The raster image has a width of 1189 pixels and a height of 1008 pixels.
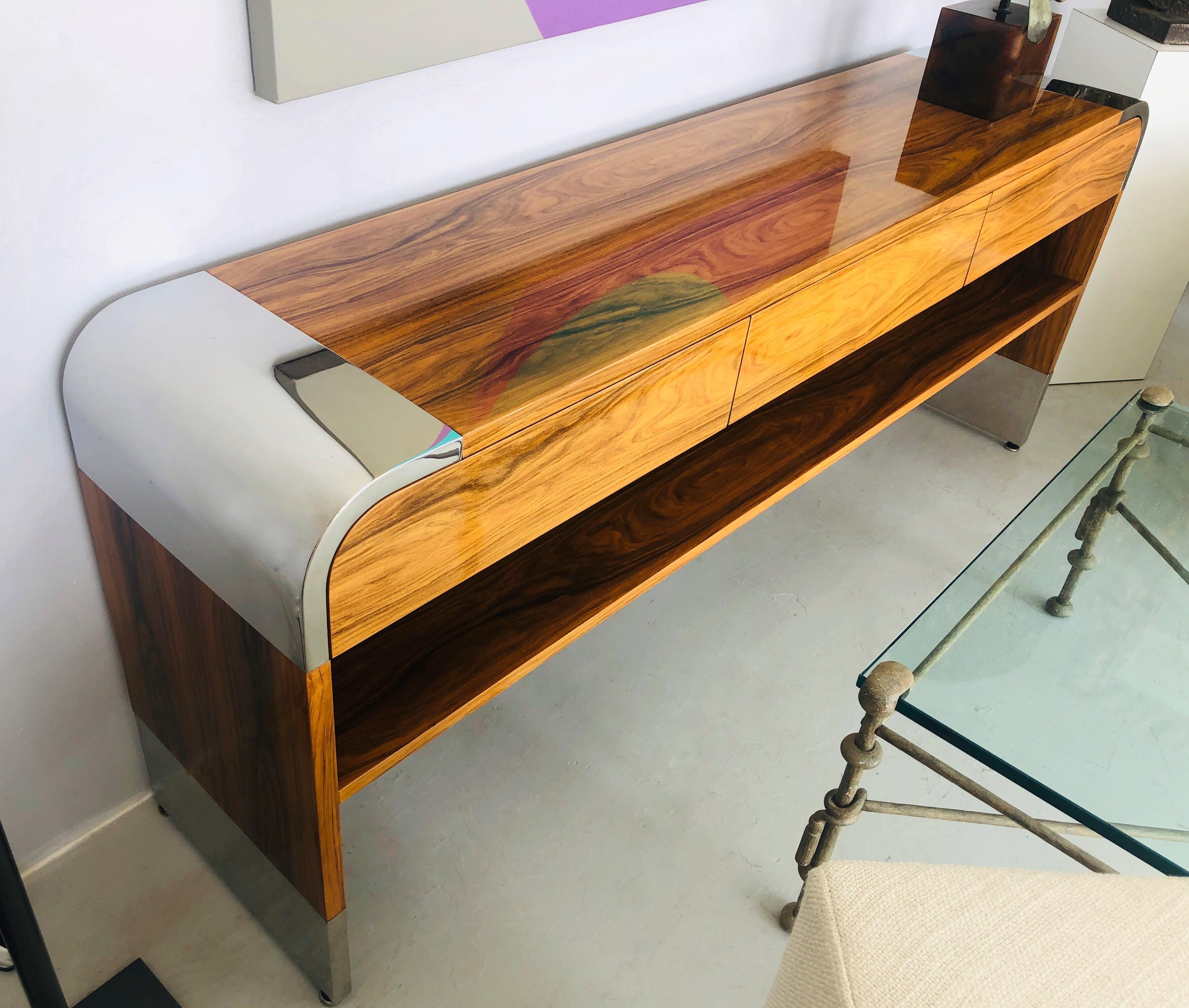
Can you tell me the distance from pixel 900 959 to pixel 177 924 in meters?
1.01

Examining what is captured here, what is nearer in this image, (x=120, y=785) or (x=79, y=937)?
(x=79, y=937)

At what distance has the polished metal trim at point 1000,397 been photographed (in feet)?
8.05

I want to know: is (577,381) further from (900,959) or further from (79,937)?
(79,937)

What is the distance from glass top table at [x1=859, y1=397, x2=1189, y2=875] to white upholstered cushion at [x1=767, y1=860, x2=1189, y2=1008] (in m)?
0.17

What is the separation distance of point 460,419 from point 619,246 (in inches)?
18.7

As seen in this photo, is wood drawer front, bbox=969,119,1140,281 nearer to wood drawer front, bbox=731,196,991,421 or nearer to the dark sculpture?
wood drawer front, bbox=731,196,991,421

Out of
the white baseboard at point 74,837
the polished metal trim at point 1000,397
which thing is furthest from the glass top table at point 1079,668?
the white baseboard at point 74,837

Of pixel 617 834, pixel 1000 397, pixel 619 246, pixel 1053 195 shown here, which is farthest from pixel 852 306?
pixel 1000 397

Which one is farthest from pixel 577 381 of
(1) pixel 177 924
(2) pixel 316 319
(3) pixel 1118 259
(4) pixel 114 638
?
(3) pixel 1118 259

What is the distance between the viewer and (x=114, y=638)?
1.38 m

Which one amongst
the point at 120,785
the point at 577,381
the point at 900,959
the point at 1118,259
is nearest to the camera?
the point at 900,959

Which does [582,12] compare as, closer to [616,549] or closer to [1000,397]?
[616,549]

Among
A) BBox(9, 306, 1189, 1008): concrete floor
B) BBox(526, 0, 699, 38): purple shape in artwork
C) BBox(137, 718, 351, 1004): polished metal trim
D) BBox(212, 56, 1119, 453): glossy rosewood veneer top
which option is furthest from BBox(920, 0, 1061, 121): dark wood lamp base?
BBox(137, 718, 351, 1004): polished metal trim

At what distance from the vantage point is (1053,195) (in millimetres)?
1910
